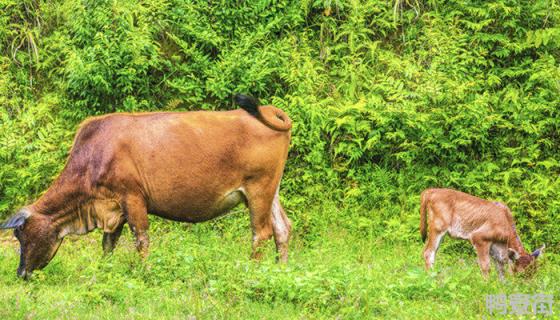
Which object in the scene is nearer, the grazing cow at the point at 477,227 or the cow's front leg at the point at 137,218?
the cow's front leg at the point at 137,218

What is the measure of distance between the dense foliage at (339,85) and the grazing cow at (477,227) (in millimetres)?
1283

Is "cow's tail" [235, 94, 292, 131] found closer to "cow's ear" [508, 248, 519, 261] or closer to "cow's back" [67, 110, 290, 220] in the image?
"cow's back" [67, 110, 290, 220]

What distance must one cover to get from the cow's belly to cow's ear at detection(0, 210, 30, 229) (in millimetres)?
1401

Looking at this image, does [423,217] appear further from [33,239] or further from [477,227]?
[33,239]

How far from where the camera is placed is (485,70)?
13.3 meters

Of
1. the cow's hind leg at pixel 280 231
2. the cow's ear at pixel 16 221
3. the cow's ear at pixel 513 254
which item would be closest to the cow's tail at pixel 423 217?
the cow's ear at pixel 513 254

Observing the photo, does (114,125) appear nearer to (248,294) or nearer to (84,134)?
(84,134)

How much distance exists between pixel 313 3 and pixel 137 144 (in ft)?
16.6

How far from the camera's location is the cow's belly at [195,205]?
10086mm

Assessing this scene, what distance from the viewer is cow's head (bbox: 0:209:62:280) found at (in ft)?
31.1

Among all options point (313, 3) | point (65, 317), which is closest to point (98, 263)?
point (65, 317)

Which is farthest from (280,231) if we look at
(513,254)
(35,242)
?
(35,242)

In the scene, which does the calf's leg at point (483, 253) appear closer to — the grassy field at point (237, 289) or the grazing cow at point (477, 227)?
the grazing cow at point (477, 227)

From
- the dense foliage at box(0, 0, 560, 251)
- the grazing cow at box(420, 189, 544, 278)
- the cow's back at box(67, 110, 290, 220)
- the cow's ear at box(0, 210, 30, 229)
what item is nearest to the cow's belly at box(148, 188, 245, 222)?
the cow's back at box(67, 110, 290, 220)
